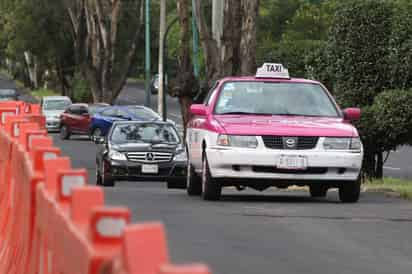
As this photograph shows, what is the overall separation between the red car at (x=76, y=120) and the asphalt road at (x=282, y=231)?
38445 millimetres

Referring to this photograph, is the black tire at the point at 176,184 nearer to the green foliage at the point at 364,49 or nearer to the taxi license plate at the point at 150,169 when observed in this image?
the taxi license plate at the point at 150,169

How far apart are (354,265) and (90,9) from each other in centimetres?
5463

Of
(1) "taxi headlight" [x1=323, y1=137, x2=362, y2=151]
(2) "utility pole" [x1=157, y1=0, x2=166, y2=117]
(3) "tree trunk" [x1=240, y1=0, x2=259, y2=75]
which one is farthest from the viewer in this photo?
(2) "utility pole" [x1=157, y1=0, x2=166, y2=117]

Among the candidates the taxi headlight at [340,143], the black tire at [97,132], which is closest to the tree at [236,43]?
the taxi headlight at [340,143]

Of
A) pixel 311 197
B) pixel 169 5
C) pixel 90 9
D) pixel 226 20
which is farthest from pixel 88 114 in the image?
pixel 169 5

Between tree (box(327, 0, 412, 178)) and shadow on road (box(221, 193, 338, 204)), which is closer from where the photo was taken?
shadow on road (box(221, 193, 338, 204))

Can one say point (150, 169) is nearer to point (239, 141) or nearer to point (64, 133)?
point (239, 141)

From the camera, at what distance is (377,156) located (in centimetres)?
2805

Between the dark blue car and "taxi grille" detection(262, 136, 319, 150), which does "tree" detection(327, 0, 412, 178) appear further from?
the dark blue car

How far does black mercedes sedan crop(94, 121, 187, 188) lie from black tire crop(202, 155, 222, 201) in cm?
898

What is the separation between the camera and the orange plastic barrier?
3887 millimetres

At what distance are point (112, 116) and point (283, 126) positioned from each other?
3613 cm

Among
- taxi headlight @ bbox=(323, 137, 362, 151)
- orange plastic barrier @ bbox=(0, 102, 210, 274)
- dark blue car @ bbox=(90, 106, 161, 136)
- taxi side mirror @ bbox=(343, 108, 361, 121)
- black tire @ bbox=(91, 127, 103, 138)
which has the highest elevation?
Result: orange plastic barrier @ bbox=(0, 102, 210, 274)

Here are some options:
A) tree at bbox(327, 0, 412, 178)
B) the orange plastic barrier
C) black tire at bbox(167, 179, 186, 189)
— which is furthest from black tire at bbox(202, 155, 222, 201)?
black tire at bbox(167, 179, 186, 189)
